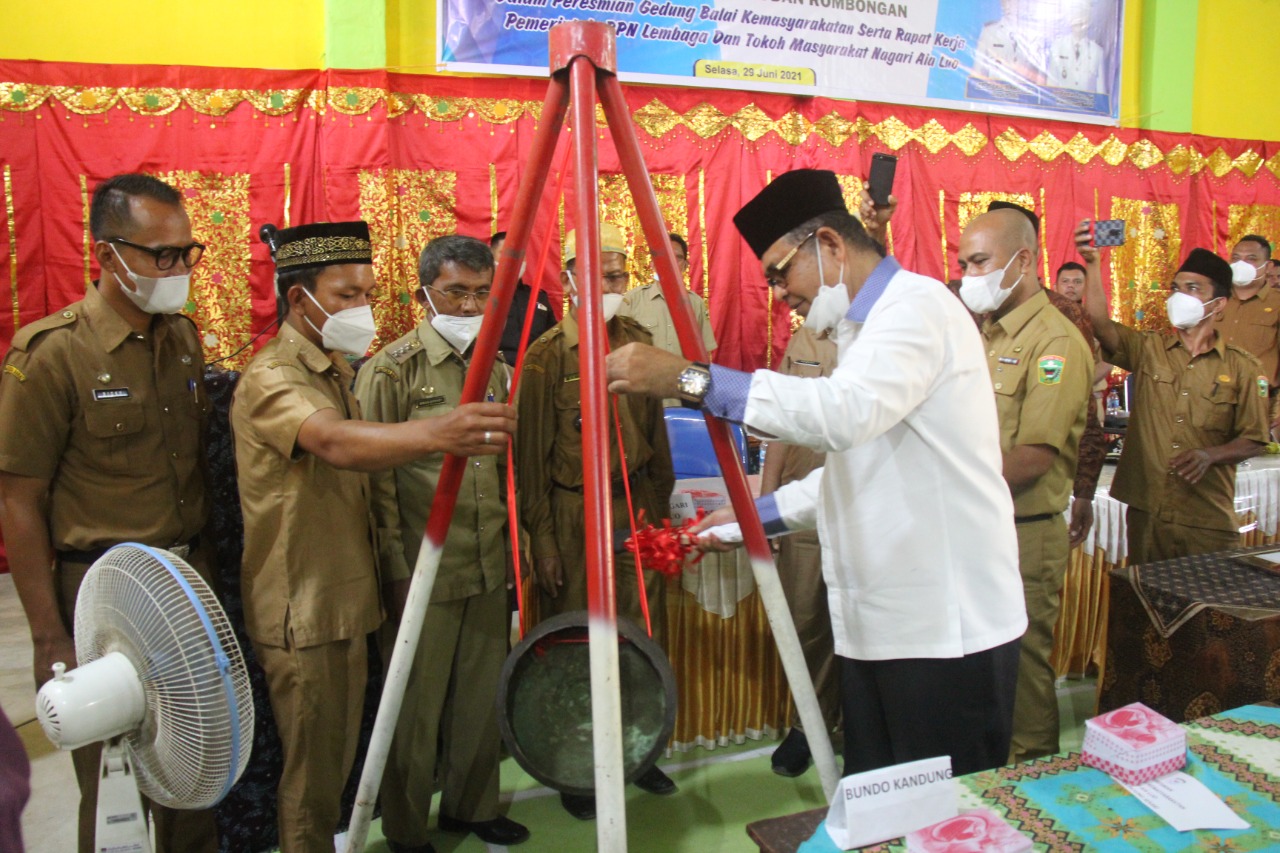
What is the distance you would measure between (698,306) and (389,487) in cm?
320

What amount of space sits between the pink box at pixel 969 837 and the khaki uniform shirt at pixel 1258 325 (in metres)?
5.71

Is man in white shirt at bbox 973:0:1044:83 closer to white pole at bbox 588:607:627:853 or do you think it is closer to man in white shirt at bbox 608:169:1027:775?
man in white shirt at bbox 608:169:1027:775

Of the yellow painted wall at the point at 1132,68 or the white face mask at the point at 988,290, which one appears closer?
the white face mask at the point at 988,290

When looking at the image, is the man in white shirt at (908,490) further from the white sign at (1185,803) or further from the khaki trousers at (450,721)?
the khaki trousers at (450,721)

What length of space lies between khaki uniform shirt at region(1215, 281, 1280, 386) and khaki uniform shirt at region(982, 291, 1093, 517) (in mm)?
4051

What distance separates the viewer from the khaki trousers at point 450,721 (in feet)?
7.42

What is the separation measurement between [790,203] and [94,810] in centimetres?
184

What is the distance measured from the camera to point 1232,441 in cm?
314

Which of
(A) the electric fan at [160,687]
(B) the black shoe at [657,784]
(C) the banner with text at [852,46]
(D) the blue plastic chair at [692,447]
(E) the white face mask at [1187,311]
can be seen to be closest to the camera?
(A) the electric fan at [160,687]

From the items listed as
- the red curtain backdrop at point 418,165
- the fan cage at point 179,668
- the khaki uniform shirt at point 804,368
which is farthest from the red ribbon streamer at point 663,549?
the red curtain backdrop at point 418,165

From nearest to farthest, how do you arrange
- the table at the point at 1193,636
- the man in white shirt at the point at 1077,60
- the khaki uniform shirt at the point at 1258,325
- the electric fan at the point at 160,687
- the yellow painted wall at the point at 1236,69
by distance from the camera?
1. the electric fan at the point at 160,687
2. the table at the point at 1193,636
3. the khaki uniform shirt at the point at 1258,325
4. the man in white shirt at the point at 1077,60
5. the yellow painted wall at the point at 1236,69

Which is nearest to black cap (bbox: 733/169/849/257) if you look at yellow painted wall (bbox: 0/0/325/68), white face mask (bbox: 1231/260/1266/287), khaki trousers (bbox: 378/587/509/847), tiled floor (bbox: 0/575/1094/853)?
khaki trousers (bbox: 378/587/509/847)

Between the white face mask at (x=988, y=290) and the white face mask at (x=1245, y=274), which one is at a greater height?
the white face mask at (x=1245, y=274)

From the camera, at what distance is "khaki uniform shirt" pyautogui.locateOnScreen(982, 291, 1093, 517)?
2.44m
